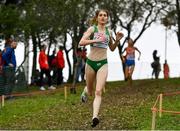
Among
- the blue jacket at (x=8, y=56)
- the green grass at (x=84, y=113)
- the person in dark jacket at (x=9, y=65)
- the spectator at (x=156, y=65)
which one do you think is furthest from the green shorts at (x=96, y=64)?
the spectator at (x=156, y=65)

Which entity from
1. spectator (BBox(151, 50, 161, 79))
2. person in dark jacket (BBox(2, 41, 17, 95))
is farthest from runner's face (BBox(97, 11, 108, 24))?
spectator (BBox(151, 50, 161, 79))

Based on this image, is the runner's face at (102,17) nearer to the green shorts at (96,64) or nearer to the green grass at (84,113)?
the green shorts at (96,64)

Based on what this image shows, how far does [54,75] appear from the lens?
94.2ft

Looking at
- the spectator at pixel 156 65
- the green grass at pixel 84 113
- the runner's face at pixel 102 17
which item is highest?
the runner's face at pixel 102 17

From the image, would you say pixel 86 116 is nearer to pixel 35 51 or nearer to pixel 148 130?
pixel 148 130

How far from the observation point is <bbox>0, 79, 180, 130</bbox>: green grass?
13.4 meters

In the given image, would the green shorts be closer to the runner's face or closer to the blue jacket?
the runner's face

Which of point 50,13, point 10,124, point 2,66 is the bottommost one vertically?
point 10,124

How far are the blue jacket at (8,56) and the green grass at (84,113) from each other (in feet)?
4.30

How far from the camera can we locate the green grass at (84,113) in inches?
527

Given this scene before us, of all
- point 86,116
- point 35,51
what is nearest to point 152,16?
point 35,51

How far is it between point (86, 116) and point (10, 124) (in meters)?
1.97

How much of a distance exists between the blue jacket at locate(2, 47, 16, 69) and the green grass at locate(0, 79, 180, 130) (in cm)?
131

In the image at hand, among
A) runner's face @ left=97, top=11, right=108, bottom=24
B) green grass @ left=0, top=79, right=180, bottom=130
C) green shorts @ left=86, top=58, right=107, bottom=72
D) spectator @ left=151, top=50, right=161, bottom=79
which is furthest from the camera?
spectator @ left=151, top=50, right=161, bottom=79
